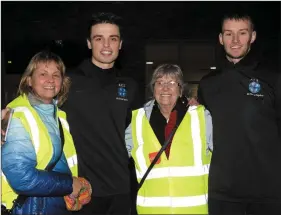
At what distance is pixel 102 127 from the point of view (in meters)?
3.67

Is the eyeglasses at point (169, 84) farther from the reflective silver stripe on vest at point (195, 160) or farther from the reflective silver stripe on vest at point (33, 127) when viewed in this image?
the reflective silver stripe on vest at point (33, 127)

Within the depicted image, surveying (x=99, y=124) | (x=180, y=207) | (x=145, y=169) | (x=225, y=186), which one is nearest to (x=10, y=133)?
(x=99, y=124)

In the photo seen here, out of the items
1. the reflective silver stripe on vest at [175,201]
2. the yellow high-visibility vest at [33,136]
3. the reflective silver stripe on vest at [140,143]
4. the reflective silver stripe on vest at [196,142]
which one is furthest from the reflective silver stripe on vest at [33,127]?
the reflective silver stripe on vest at [196,142]

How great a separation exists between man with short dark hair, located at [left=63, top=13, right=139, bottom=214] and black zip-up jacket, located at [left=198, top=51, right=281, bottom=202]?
0.78m

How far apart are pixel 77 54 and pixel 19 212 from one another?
20.4 feet

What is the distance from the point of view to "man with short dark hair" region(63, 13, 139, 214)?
368 cm

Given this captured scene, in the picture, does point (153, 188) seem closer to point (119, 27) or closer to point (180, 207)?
point (180, 207)

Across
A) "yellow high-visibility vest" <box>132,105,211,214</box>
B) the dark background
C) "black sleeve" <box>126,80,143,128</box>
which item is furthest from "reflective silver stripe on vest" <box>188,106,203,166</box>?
the dark background

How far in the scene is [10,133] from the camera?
2.85 meters

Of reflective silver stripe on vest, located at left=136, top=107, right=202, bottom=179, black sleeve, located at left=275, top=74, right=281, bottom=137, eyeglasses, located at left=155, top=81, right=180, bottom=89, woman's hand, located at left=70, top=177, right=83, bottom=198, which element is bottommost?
woman's hand, located at left=70, top=177, right=83, bottom=198

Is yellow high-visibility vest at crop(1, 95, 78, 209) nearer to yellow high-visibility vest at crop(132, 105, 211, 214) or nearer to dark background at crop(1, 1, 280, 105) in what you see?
yellow high-visibility vest at crop(132, 105, 211, 214)

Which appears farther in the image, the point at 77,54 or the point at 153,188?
the point at 77,54

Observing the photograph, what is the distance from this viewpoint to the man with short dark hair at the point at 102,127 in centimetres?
368

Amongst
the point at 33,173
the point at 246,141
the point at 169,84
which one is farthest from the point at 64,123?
the point at 246,141
